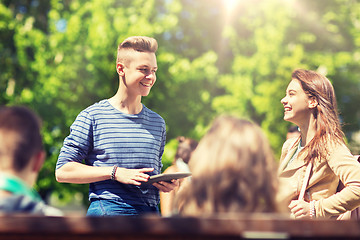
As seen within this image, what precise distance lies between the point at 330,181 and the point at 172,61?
1420 centimetres

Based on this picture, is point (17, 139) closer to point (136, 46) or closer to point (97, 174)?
point (97, 174)

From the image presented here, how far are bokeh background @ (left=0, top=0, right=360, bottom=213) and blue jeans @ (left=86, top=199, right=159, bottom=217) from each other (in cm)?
1277

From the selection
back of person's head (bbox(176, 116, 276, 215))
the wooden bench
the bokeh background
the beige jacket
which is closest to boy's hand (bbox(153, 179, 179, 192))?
the beige jacket

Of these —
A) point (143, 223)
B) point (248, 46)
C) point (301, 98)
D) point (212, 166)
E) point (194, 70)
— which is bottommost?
point (143, 223)

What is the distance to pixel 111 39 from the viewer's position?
16844mm

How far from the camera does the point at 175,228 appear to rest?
180cm

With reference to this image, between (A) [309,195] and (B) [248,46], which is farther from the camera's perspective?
(B) [248,46]

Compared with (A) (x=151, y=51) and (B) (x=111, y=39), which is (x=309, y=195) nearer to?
(A) (x=151, y=51)

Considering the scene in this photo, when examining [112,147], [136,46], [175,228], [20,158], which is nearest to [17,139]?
[20,158]

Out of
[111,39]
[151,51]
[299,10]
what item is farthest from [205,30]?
[151,51]

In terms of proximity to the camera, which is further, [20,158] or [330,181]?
[330,181]

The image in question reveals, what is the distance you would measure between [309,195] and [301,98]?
2.69 ft

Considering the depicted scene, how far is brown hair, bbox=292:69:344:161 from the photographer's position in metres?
4.04

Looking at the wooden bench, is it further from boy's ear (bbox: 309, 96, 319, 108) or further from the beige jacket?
boy's ear (bbox: 309, 96, 319, 108)
